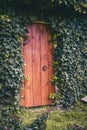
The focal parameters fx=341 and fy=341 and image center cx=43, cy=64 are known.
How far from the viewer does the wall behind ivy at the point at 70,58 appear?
8938 mm

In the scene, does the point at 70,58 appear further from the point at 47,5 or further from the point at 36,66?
the point at 47,5

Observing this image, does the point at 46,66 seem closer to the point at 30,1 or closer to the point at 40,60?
the point at 40,60

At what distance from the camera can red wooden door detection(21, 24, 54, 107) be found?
28.1ft

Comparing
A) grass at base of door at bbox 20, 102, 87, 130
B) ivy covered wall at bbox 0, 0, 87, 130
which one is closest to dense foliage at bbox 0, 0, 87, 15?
ivy covered wall at bbox 0, 0, 87, 130

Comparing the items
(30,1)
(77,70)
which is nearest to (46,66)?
(77,70)

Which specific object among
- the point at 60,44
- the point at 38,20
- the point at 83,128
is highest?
the point at 38,20

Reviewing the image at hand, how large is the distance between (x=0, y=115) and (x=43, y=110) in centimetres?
151

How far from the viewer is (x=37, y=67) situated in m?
8.76

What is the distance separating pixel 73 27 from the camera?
9.17m

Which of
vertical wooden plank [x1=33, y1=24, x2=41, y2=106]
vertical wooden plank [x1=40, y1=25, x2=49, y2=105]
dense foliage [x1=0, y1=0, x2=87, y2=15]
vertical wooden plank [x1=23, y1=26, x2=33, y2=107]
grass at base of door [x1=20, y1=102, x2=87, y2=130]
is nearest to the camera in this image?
grass at base of door [x1=20, y1=102, x2=87, y2=130]

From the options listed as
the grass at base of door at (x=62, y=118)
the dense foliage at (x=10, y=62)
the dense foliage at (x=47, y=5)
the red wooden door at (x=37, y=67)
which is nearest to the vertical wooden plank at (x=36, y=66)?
the red wooden door at (x=37, y=67)

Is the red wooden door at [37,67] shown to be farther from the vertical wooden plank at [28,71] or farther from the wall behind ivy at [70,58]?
the wall behind ivy at [70,58]

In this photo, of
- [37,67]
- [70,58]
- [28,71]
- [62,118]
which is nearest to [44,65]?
[37,67]

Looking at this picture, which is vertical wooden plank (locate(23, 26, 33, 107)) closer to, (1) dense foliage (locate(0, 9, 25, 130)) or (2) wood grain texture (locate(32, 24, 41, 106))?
(2) wood grain texture (locate(32, 24, 41, 106))
